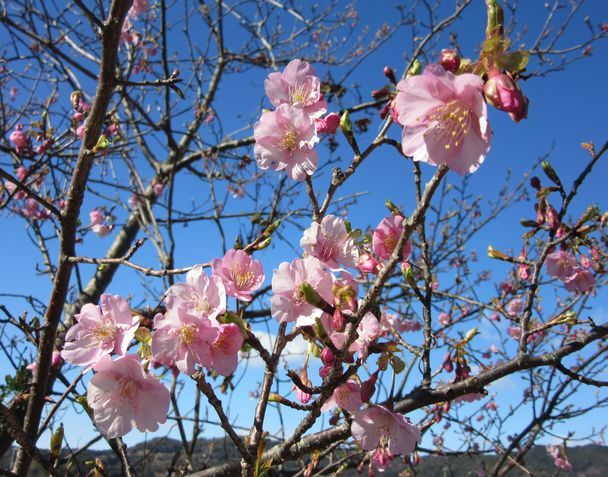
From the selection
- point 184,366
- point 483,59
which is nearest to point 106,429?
point 184,366

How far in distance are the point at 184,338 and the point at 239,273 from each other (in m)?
0.23

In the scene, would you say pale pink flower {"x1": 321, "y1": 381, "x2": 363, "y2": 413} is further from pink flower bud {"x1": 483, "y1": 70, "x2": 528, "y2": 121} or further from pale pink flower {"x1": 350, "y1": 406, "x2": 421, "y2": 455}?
pink flower bud {"x1": 483, "y1": 70, "x2": 528, "y2": 121}

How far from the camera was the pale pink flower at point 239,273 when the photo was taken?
1.22 m

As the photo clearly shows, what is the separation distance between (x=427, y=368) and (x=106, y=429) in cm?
101

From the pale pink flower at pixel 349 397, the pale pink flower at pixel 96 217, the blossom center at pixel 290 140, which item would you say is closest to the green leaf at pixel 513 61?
the blossom center at pixel 290 140

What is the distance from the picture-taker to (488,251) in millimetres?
2172

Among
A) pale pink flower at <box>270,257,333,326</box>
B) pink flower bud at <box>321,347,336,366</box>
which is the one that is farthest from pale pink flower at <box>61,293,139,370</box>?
pink flower bud at <box>321,347,336,366</box>

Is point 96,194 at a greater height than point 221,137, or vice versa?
point 221,137

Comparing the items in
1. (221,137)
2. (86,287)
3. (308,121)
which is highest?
(221,137)

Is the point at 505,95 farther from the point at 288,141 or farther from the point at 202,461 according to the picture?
the point at 202,461

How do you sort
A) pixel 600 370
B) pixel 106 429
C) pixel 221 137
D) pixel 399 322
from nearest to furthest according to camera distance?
pixel 106 429 → pixel 600 370 → pixel 221 137 → pixel 399 322

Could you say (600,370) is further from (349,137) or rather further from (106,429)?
(106,429)

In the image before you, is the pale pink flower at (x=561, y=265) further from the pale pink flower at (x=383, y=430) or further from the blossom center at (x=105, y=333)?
the blossom center at (x=105, y=333)

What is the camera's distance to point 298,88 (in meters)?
1.52
